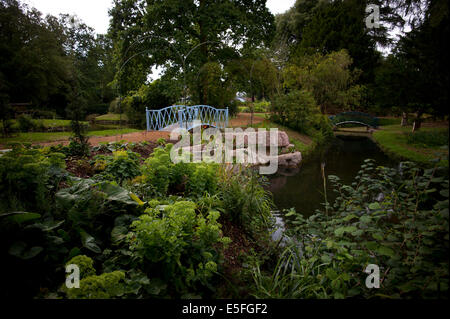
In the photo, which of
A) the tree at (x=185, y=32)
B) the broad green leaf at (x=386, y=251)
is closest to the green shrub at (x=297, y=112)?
the tree at (x=185, y=32)

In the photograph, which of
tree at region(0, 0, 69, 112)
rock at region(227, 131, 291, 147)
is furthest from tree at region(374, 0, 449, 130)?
rock at region(227, 131, 291, 147)

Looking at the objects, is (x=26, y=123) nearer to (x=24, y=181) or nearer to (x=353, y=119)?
(x=24, y=181)

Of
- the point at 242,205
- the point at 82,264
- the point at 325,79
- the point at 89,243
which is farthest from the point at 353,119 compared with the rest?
the point at 82,264

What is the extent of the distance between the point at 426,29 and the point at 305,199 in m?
4.09

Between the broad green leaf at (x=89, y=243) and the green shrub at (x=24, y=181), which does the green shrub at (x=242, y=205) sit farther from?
the green shrub at (x=24, y=181)

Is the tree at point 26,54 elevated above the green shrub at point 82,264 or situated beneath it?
elevated above

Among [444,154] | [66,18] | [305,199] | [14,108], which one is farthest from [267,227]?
[66,18]

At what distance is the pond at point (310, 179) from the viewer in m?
4.76

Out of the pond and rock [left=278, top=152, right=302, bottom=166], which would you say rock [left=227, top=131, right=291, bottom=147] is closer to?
rock [left=278, top=152, right=302, bottom=166]

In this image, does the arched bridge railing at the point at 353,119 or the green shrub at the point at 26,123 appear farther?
the arched bridge railing at the point at 353,119

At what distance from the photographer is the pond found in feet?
15.6

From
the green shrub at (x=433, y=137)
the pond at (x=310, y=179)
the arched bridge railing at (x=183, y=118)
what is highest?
the arched bridge railing at (x=183, y=118)

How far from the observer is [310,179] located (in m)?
6.55

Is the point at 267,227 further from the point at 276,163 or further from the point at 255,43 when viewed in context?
the point at 255,43
